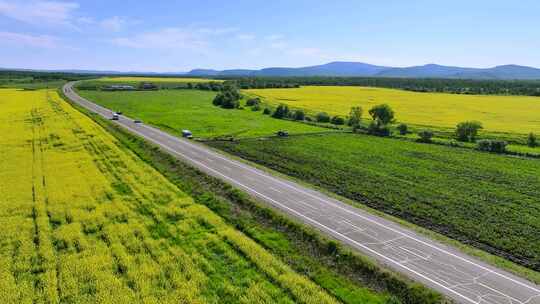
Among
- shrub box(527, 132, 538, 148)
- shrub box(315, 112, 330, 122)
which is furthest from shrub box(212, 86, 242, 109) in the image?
shrub box(527, 132, 538, 148)

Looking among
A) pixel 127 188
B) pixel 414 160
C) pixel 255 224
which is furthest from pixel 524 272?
pixel 127 188

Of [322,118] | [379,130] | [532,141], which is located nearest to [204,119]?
[322,118]

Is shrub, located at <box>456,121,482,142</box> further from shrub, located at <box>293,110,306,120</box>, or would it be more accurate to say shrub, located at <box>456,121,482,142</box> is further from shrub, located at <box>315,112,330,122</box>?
shrub, located at <box>293,110,306,120</box>

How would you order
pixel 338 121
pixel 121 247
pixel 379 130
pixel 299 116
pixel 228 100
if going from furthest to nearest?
pixel 228 100 → pixel 299 116 → pixel 338 121 → pixel 379 130 → pixel 121 247

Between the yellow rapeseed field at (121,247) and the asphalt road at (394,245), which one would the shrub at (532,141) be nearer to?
the asphalt road at (394,245)

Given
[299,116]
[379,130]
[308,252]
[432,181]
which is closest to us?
[308,252]

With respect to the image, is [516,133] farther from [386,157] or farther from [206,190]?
[206,190]

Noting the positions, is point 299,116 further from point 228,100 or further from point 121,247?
point 121,247
